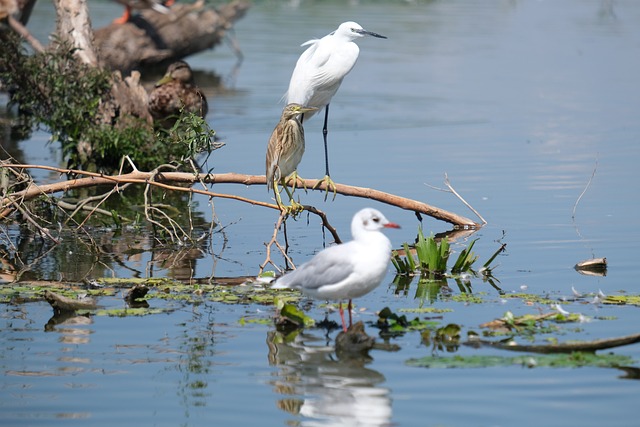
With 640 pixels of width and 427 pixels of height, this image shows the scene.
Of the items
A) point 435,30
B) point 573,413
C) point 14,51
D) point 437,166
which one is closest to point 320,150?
point 437,166

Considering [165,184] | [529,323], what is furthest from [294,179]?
[529,323]

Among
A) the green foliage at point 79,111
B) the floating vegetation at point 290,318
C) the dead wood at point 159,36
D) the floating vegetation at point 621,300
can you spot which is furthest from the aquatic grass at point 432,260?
the dead wood at point 159,36

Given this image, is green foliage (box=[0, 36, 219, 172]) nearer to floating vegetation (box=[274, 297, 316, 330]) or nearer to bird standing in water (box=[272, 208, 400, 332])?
floating vegetation (box=[274, 297, 316, 330])

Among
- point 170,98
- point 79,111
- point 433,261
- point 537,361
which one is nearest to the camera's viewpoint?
point 537,361

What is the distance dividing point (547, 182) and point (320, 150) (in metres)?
3.93

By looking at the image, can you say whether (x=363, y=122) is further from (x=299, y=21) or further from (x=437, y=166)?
(x=299, y=21)

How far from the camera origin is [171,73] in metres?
18.9

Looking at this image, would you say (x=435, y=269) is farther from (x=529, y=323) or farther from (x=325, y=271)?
(x=325, y=271)

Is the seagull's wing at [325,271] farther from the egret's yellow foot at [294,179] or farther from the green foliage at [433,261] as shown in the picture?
the egret's yellow foot at [294,179]

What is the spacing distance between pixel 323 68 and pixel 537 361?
5999mm

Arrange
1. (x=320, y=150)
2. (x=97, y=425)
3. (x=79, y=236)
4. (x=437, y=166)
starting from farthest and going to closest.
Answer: (x=320, y=150), (x=437, y=166), (x=79, y=236), (x=97, y=425)

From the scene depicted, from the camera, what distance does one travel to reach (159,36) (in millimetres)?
27078

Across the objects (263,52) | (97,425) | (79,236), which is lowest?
(97,425)

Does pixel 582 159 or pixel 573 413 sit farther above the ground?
pixel 582 159
